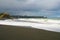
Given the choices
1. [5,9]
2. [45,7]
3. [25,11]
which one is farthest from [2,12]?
[45,7]

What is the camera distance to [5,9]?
11.6 ft

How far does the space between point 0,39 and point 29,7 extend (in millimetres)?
1607

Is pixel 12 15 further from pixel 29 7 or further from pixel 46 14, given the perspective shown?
pixel 46 14

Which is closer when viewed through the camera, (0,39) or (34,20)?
(0,39)

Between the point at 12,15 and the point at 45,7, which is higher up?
the point at 45,7

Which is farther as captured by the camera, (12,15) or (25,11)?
(12,15)

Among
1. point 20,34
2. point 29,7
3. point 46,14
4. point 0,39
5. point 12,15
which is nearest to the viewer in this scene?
point 0,39

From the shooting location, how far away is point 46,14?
10.0 feet

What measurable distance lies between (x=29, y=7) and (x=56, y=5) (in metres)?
0.70

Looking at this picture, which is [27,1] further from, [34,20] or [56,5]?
[56,5]

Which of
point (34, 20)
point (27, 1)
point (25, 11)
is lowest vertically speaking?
point (34, 20)

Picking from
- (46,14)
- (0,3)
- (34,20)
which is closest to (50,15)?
(46,14)

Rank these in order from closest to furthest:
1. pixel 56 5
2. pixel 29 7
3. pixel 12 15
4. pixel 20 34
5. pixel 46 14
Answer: pixel 20 34 < pixel 56 5 < pixel 46 14 < pixel 29 7 < pixel 12 15

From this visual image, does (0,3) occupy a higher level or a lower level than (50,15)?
higher
